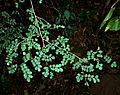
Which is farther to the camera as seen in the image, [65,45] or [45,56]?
[65,45]

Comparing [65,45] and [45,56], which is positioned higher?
[65,45]

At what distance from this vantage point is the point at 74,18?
3115mm

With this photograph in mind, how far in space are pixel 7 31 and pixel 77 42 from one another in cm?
138

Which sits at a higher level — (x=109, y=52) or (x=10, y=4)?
(x=10, y=4)

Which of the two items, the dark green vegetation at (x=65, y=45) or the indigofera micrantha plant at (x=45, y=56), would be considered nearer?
the indigofera micrantha plant at (x=45, y=56)

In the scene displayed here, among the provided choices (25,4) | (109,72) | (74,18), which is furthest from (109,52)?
(25,4)

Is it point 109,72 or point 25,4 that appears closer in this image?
point 25,4

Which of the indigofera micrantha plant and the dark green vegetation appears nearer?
the indigofera micrantha plant

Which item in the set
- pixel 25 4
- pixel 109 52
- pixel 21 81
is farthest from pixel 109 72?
pixel 25 4

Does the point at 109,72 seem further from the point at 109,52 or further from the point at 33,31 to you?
the point at 33,31

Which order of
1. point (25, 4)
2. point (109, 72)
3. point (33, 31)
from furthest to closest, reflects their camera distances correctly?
point (109, 72) → point (25, 4) → point (33, 31)

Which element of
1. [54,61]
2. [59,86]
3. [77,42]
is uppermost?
[77,42]

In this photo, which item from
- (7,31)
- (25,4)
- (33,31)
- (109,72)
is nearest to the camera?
(33,31)

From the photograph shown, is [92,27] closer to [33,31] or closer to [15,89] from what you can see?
[15,89]
